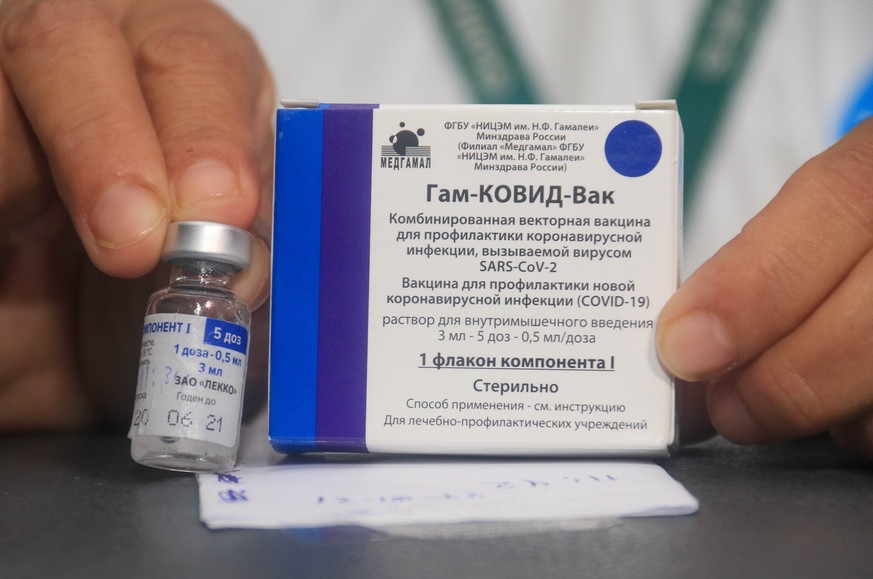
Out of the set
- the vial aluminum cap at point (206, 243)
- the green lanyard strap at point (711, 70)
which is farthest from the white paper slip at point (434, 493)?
the green lanyard strap at point (711, 70)

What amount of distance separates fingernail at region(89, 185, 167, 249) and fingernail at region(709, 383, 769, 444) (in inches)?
15.0

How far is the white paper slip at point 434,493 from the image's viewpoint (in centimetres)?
36

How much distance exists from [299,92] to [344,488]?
0.94 metres

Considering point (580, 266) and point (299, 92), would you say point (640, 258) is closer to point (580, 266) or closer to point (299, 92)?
point (580, 266)

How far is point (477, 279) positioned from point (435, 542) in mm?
186

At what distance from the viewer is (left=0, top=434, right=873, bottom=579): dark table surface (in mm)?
294

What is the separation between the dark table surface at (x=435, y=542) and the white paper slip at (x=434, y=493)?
12 mm

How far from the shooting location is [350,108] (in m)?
0.49

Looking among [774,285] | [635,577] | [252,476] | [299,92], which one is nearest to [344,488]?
[252,476]

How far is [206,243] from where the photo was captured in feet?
1.47

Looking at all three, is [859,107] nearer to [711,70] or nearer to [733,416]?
[711,70]

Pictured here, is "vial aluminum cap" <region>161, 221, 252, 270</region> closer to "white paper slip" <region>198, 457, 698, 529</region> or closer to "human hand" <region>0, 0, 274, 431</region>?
"human hand" <region>0, 0, 274, 431</region>

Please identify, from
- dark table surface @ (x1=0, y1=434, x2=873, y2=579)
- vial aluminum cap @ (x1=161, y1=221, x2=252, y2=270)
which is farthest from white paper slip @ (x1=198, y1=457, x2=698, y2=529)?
vial aluminum cap @ (x1=161, y1=221, x2=252, y2=270)

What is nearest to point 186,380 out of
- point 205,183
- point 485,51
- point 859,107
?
point 205,183
